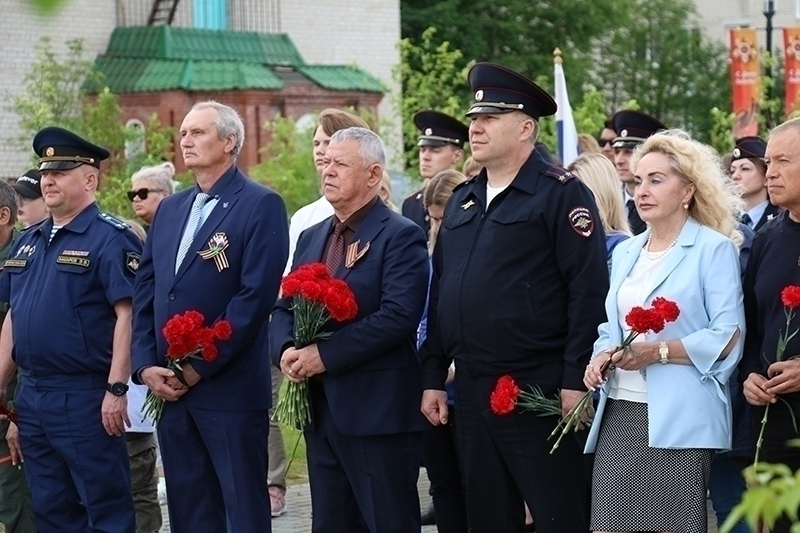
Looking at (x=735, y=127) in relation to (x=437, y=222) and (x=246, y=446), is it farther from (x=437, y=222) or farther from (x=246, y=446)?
(x=246, y=446)

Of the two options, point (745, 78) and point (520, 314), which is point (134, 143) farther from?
point (520, 314)

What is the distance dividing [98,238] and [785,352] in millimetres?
3337

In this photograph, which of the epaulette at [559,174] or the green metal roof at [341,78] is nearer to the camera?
the epaulette at [559,174]

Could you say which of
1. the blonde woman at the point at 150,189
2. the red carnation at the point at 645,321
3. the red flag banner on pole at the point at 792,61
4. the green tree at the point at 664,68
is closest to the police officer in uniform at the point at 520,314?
the red carnation at the point at 645,321

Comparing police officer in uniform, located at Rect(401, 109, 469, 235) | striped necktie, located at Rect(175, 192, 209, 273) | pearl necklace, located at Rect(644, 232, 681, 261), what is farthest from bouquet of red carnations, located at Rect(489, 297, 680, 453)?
police officer in uniform, located at Rect(401, 109, 469, 235)

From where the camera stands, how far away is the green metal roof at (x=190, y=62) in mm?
25688

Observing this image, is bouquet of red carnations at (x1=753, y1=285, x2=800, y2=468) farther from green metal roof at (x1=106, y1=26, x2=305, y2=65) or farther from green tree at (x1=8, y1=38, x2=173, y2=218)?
green metal roof at (x1=106, y1=26, x2=305, y2=65)

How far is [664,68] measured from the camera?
4797cm

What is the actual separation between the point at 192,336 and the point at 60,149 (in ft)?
4.79

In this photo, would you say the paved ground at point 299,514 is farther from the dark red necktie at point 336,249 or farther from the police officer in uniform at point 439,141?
the dark red necktie at point 336,249

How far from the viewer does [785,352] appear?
17.0ft

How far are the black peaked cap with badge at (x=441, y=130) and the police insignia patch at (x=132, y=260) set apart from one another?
124 inches

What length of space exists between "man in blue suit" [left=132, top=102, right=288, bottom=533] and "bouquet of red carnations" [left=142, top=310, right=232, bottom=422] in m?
0.06

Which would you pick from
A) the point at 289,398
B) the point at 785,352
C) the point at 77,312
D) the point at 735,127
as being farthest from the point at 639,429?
the point at 735,127
